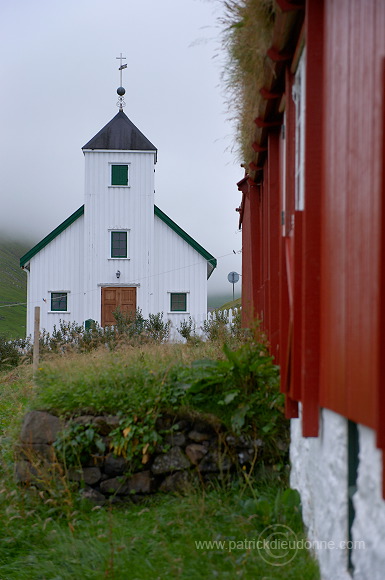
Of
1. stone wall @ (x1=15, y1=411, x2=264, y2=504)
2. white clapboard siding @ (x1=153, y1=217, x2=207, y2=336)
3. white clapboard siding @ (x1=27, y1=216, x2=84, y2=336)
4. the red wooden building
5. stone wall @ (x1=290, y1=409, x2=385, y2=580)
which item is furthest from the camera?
white clapboard siding @ (x1=153, y1=217, x2=207, y2=336)

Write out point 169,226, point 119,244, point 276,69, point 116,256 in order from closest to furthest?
point 276,69 → point 116,256 → point 119,244 → point 169,226

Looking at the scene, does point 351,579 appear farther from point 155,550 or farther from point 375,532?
point 155,550

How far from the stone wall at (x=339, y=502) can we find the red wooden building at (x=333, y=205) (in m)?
0.16

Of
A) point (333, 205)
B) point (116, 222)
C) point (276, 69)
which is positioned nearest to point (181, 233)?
point (116, 222)

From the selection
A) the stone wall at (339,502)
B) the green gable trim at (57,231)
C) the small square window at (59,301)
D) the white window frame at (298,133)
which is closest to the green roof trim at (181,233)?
the green gable trim at (57,231)

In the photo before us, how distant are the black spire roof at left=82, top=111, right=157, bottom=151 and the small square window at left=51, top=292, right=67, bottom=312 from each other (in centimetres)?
576

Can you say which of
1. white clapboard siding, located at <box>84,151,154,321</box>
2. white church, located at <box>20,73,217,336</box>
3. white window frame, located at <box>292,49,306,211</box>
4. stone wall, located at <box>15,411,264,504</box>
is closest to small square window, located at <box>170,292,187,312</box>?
white church, located at <box>20,73,217,336</box>

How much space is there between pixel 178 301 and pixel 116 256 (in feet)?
9.67

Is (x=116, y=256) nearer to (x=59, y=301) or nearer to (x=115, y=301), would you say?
(x=115, y=301)

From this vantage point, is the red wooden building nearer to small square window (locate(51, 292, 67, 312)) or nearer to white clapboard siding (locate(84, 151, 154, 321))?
white clapboard siding (locate(84, 151, 154, 321))

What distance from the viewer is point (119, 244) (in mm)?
25203

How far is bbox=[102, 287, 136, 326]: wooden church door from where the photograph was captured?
973 inches

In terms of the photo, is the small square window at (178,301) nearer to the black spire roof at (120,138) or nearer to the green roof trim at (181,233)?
the green roof trim at (181,233)

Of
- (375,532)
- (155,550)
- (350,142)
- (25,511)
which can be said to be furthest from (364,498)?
(25,511)
